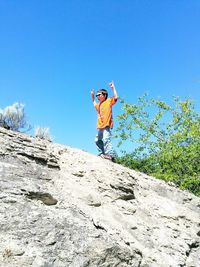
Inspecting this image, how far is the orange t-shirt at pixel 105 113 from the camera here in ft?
33.4

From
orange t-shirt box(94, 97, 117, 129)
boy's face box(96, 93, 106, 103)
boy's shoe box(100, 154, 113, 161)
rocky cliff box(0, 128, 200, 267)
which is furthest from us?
boy's face box(96, 93, 106, 103)

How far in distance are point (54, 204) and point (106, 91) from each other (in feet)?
16.5

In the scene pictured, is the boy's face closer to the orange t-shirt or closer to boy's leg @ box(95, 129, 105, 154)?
the orange t-shirt

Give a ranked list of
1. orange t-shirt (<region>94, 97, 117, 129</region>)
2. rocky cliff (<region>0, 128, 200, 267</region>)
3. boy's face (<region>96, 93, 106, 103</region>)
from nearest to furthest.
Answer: rocky cliff (<region>0, 128, 200, 267</region>)
orange t-shirt (<region>94, 97, 117, 129</region>)
boy's face (<region>96, 93, 106, 103</region>)

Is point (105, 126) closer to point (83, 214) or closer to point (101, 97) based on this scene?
point (101, 97)

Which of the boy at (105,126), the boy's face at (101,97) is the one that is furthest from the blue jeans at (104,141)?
the boy's face at (101,97)

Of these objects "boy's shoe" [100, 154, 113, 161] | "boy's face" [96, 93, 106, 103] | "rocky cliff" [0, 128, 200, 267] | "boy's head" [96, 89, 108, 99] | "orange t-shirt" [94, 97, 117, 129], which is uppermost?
"boy's head" [96, 89, 108, 99]

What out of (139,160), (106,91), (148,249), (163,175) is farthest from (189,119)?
(148,249)

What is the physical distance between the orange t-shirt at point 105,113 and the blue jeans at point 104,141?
13 cm

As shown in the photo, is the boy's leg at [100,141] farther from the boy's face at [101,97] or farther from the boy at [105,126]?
the boy's face at [101,97]

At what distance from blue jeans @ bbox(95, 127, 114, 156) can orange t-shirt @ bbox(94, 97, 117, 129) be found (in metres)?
0.13

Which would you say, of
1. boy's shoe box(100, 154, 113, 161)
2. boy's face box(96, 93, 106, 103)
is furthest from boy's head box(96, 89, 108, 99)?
boy's shoe box(100, 154, 113, 161)

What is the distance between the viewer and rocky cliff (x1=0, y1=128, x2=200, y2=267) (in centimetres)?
542

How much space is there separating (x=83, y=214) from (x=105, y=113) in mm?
4273
